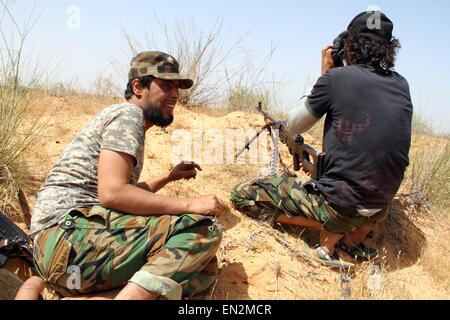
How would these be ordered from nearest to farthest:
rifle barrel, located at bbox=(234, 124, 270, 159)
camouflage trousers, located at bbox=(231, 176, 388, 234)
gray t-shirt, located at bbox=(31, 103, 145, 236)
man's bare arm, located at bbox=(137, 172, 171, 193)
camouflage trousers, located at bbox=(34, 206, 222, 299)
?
camouflage trousers, located at bbox=(34, 206, 222, 299), gray t-shirt, located at bbox=(31, 103, 145, 236), man's bare arm, located at bbox=(137, 172, 171, 193), camouflage trousers, located at bbox=(231, 176, 388, 234), rifle barrel, located at bbox=(234, 124, 270, 159)

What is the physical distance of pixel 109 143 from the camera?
2.14 metres

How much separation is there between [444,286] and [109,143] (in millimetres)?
2729

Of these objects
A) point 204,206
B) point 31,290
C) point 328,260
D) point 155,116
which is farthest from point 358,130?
point 31,290

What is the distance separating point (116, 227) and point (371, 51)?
6.69 feet

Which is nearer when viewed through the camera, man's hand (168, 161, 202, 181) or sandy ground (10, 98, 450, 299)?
sandy ground (10, 98, 450, 299)

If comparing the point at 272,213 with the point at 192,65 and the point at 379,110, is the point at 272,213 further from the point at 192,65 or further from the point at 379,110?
the point at 192,65

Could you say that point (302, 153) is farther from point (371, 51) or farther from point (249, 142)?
point (371, 51)

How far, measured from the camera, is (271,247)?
313cm

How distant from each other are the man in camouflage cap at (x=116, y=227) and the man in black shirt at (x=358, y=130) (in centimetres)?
101

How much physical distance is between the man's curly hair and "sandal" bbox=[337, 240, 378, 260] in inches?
55.4

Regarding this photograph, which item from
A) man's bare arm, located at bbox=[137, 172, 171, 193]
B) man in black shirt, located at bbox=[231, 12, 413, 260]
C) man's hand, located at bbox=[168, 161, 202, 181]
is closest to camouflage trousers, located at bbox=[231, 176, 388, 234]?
man in black shirt, located at bbox=[231, 12, 413, 260]

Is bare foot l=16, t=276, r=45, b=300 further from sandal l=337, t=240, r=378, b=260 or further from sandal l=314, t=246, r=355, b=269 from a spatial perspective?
sandal l=337, t=240, r=378, b=260

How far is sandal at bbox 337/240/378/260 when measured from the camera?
3275 millimetres
